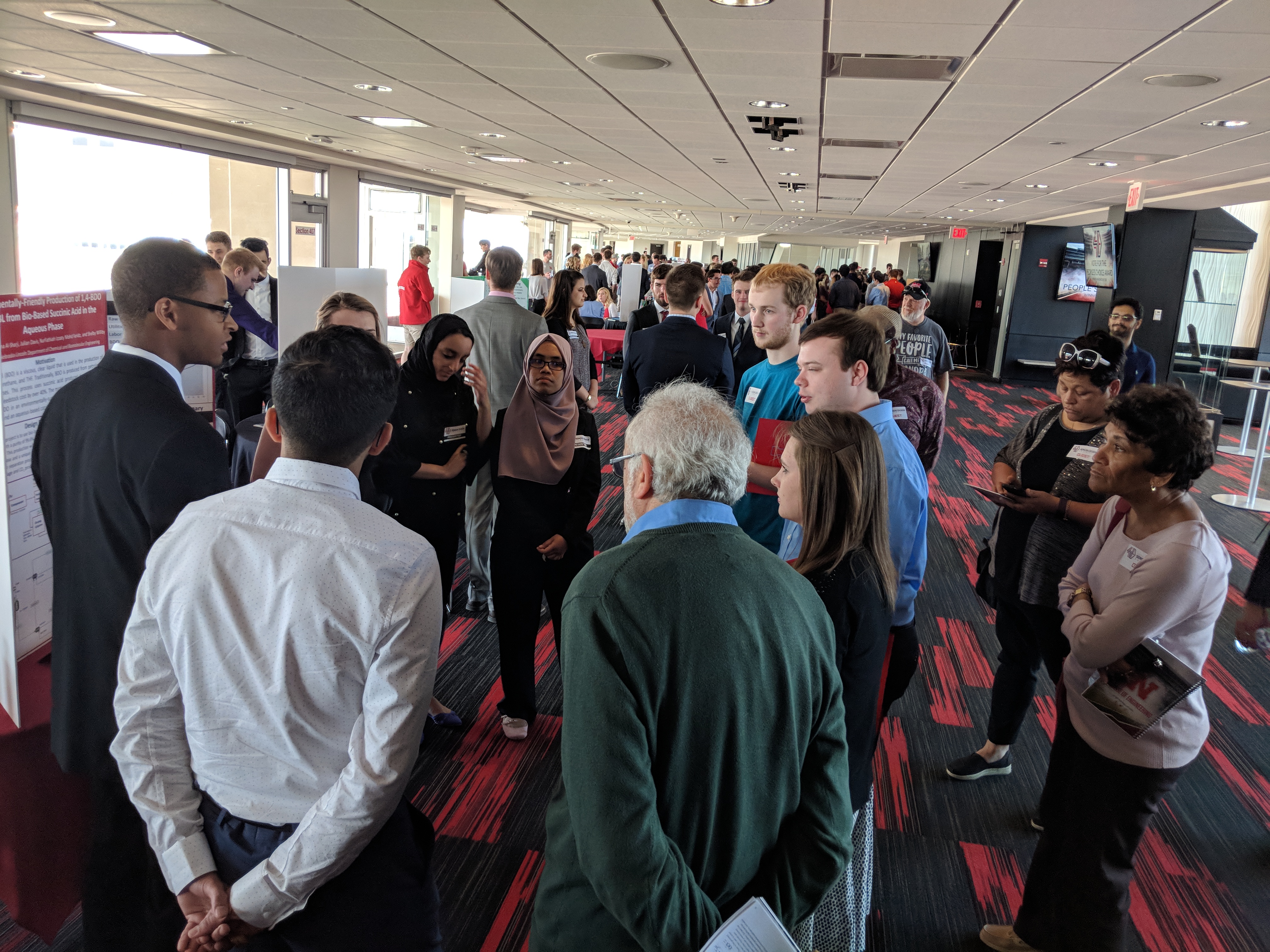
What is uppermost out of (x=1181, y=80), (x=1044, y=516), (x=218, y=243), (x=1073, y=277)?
(x=1181, y=80)

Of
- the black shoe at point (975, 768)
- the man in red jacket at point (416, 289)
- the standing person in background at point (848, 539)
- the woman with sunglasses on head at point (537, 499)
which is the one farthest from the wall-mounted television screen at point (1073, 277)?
the standing person in background at point (848, 539)

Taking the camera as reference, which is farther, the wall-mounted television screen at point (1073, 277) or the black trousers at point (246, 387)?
the wall-mounted television screen at point (1073, 277)

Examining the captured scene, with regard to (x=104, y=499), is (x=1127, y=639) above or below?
below

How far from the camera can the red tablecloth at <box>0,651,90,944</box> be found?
199 centimetres

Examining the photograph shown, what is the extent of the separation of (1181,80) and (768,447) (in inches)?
131

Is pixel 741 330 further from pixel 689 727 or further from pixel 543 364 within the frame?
pixel 689 727

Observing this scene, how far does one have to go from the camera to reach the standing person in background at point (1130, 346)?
530 cm

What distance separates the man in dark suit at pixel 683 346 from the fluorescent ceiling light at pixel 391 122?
15.2 feet

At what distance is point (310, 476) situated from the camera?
1244mm

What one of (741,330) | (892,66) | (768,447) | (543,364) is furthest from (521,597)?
(741,330)

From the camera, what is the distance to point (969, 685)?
367 cm

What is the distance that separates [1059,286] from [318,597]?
1604 centimetres

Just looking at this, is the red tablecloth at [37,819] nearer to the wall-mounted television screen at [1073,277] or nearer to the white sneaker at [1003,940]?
the white sneaker at [1003,940]

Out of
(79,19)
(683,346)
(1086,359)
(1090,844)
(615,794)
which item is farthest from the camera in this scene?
(79,19)
